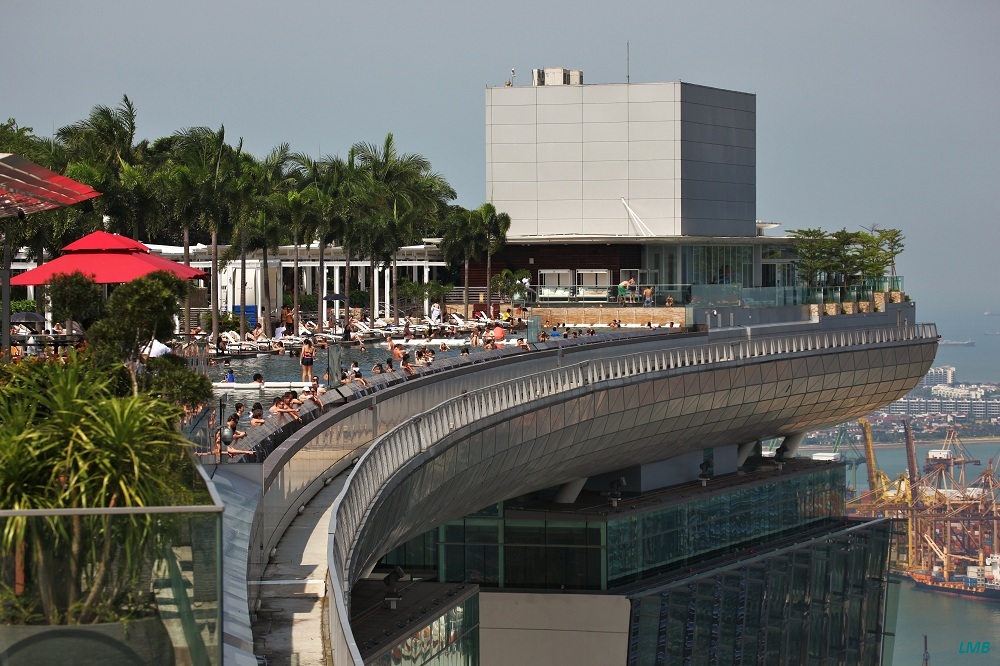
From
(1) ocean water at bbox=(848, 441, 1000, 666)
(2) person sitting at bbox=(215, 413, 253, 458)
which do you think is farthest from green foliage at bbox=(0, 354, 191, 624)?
(1) ocean water at bbox=(848, 441, 1000, 666)

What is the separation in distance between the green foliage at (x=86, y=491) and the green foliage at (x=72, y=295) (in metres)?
5.46

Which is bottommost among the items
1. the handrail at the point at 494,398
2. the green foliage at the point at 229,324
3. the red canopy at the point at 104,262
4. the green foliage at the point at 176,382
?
the handrail at the point at 494,398

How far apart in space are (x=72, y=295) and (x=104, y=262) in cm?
614

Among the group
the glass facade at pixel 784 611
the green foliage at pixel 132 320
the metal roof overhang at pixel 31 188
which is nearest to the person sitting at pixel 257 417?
the metal roof overhang at pixel 31 188

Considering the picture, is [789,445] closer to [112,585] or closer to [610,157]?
[610,157]

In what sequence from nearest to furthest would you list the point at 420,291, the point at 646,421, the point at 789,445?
the point at 646,421
the point at 789,445
the point at 420,291

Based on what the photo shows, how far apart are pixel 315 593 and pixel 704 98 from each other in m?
74.7

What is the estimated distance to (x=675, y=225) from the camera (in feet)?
281

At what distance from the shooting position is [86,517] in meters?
8.85

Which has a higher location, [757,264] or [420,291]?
[757,264]

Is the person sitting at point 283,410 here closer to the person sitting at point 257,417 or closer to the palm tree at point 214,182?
the person sitting at point 257,417

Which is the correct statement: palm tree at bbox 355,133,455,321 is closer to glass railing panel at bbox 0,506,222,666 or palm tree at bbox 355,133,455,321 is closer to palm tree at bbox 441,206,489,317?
palm tree at bbox 441,206,489,317

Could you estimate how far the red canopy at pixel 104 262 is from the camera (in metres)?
24.3

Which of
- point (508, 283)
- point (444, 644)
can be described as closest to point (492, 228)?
point (508, 283)
